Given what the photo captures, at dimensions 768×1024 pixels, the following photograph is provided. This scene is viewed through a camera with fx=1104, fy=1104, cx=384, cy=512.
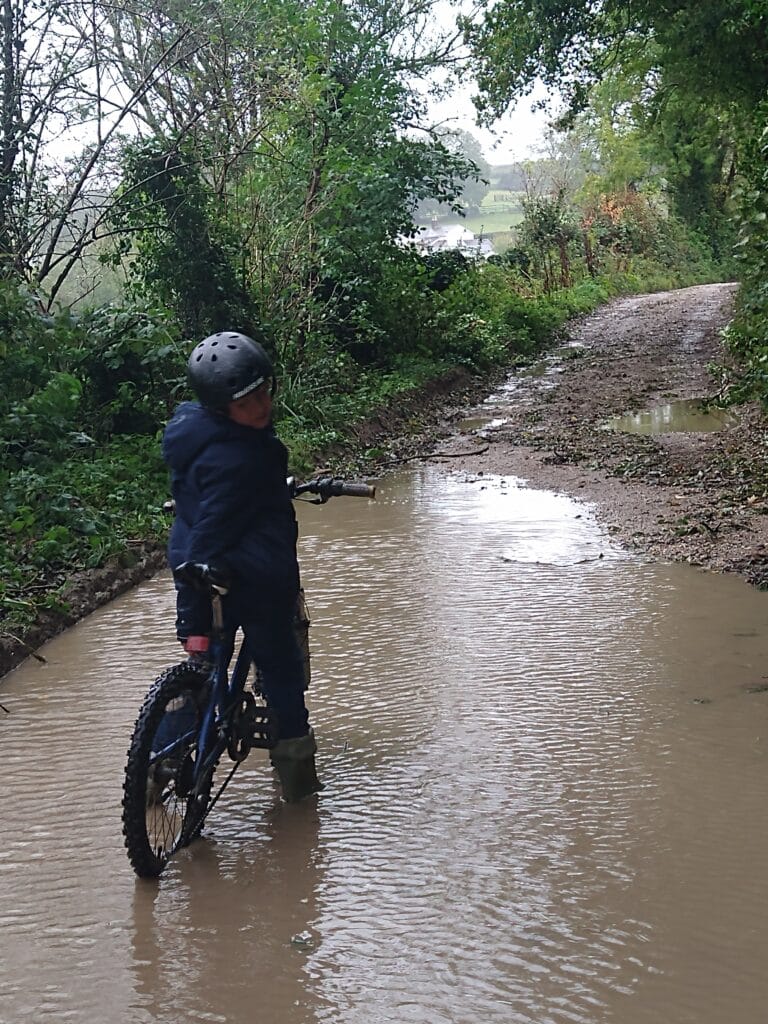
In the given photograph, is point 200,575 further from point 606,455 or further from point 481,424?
point 481,424

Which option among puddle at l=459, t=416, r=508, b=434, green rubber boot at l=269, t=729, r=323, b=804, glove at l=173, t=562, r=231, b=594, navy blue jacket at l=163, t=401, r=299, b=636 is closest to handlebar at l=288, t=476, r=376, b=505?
navy blue jacket at l=163, t=401, r=299, b=636

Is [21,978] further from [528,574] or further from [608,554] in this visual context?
[608,554]

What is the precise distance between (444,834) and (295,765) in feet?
2.14

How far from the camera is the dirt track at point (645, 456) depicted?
781 centimetres

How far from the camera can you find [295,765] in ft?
14.1

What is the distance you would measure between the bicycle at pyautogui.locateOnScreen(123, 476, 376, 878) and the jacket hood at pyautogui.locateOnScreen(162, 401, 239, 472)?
0.95 ft

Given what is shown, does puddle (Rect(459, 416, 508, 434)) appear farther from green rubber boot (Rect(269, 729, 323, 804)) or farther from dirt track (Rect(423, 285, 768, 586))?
green rubber boot (Rect(269, 729, 323, 804))

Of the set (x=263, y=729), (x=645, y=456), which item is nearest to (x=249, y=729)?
(x=263, y=729)

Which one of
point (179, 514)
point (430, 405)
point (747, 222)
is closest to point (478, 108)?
point (430, 405)

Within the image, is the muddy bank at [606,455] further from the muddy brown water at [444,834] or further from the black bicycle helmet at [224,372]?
the black bicycle helmet at [224,372]

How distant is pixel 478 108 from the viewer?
22.1 meters

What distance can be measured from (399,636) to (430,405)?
9.85 meters

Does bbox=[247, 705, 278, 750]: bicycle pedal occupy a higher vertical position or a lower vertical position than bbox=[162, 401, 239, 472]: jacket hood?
lower

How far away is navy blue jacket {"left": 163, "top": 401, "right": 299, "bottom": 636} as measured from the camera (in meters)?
3.80
